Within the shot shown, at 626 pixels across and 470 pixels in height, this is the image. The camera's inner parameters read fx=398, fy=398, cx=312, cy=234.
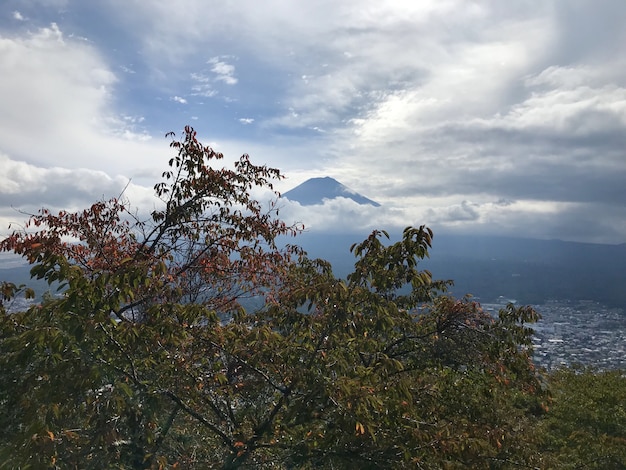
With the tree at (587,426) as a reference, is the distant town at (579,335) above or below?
below

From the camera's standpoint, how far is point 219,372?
18.6ft

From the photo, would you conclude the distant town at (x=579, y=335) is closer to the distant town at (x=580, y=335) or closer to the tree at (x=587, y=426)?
the distant town at (x=580, y=335)

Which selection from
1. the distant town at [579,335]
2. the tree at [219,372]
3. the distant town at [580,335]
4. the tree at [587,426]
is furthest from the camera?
the distant town at [580,335]

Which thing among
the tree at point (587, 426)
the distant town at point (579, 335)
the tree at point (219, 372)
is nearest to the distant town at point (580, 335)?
the distant town at point (579, 335)

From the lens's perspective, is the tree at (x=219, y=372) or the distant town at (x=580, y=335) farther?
the distant town at (x=580, y=335)

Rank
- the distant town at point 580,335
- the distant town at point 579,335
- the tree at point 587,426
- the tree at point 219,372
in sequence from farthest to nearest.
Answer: the distant town at point 580,335
the distant town at point 579,335
the tree at point 587,426
the tree at point 219,372

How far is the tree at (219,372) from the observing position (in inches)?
168

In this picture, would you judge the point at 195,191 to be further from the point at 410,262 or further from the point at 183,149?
the point at 410,262

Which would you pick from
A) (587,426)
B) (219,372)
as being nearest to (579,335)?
(587,426)

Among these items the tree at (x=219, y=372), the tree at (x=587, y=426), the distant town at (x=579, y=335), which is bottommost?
the distant town at (x=579, y=335)

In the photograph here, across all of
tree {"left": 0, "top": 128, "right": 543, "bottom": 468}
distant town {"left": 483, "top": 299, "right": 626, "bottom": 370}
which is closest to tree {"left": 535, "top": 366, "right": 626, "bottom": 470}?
tree {"left": 0, "top": 128, "right": 543, "bottom": 468}

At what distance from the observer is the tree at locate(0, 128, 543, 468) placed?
4270 millimetres

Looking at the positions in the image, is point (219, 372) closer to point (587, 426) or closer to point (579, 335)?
point (587, 426)

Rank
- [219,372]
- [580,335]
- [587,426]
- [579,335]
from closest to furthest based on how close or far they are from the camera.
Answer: [219,372]
[587,426]
[579,335]
[580,335]
